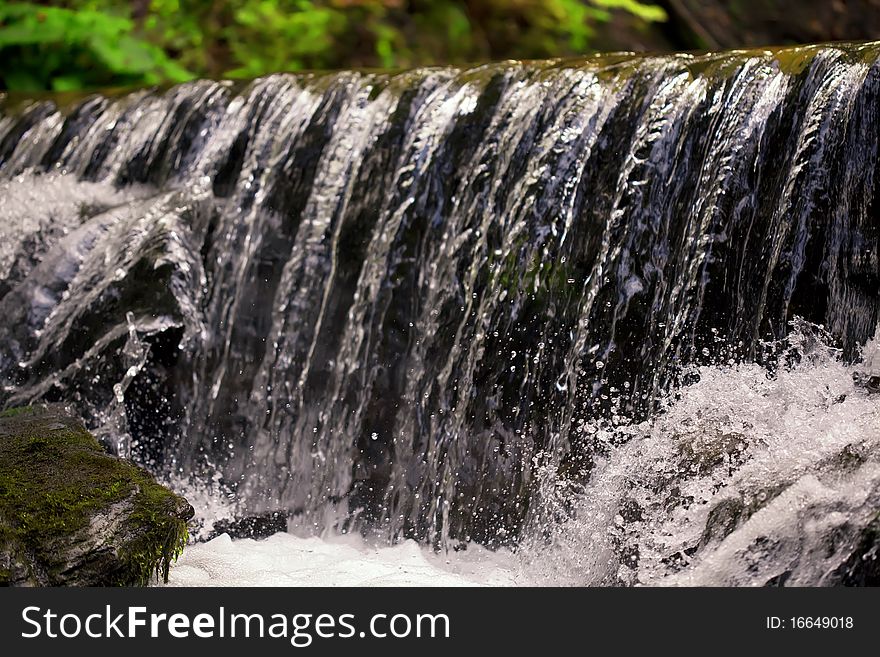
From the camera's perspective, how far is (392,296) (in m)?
3.87

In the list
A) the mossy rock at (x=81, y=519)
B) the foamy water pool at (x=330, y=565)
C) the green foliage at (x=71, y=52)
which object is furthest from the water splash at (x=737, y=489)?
the green foliage at (x=71, y=52)

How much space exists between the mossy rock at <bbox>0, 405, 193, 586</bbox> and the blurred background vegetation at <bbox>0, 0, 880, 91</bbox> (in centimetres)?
429

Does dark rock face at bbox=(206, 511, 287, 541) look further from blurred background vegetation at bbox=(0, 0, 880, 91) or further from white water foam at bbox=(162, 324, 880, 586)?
blurred background vegetation at bbox=(0, 0, 880, 91)

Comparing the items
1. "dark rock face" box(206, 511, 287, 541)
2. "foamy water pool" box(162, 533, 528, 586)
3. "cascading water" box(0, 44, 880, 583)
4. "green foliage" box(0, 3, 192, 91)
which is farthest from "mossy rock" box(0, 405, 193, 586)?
"green foliage" box(0, 3, 192, 91)

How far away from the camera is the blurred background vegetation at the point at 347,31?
22.5 ft

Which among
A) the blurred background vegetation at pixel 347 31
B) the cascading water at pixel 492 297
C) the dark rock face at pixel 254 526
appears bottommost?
the dark rock face at pixel 254 526

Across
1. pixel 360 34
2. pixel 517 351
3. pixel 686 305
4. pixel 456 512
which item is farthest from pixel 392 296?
pixel 360 34

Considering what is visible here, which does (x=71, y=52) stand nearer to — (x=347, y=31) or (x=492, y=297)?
(x=347, y=31)

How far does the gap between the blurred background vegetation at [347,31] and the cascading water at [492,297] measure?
7.79 feet

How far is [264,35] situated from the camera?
782cm

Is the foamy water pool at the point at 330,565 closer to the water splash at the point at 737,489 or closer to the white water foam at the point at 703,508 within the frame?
the white water foam at the point at 703,508

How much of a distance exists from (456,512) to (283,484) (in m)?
0.70

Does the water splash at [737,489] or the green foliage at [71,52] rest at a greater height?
the green foliage at [71,52]

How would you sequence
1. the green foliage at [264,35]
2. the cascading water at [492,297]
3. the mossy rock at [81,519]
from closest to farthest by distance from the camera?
the mossy rock at [81,519]
the cascading water at [492,297]
the green foliage at [264,35]
